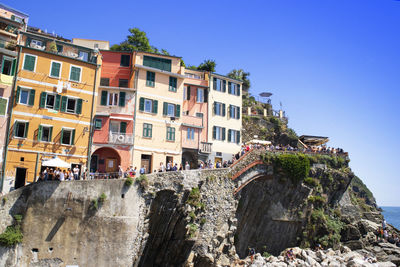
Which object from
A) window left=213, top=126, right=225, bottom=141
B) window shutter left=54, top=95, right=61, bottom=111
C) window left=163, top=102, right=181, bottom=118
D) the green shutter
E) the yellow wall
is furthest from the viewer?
window left=213, top=126, right=225, bottom=141

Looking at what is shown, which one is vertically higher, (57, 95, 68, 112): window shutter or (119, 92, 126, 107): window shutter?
(119, 92, 126, 107): window shutter

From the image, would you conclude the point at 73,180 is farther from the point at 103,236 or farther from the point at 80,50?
the point at 80,50

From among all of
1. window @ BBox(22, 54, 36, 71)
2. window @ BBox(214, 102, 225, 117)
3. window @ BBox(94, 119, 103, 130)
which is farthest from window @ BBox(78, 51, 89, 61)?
window @ BBox(214, 102, 225, 117)

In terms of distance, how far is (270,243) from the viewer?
4406cm

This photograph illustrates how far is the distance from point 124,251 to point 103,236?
1.98 metres

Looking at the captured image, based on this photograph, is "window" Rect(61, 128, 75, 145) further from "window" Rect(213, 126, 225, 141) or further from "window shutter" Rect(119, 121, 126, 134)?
"window" Rect(213, 126, 225, 141)

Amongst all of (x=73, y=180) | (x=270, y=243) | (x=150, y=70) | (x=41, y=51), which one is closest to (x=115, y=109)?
(x=150, y=70)

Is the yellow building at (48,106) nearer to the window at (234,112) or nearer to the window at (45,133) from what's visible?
the window at (45,133)

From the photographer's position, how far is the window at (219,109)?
45316mm

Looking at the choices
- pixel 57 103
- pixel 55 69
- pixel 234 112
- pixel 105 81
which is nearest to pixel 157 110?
pixel 105 81

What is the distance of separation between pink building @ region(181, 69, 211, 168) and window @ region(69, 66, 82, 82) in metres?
13.3

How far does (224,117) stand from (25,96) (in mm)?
24907

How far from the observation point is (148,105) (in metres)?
37.9

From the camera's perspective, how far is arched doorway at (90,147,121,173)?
116 feet
